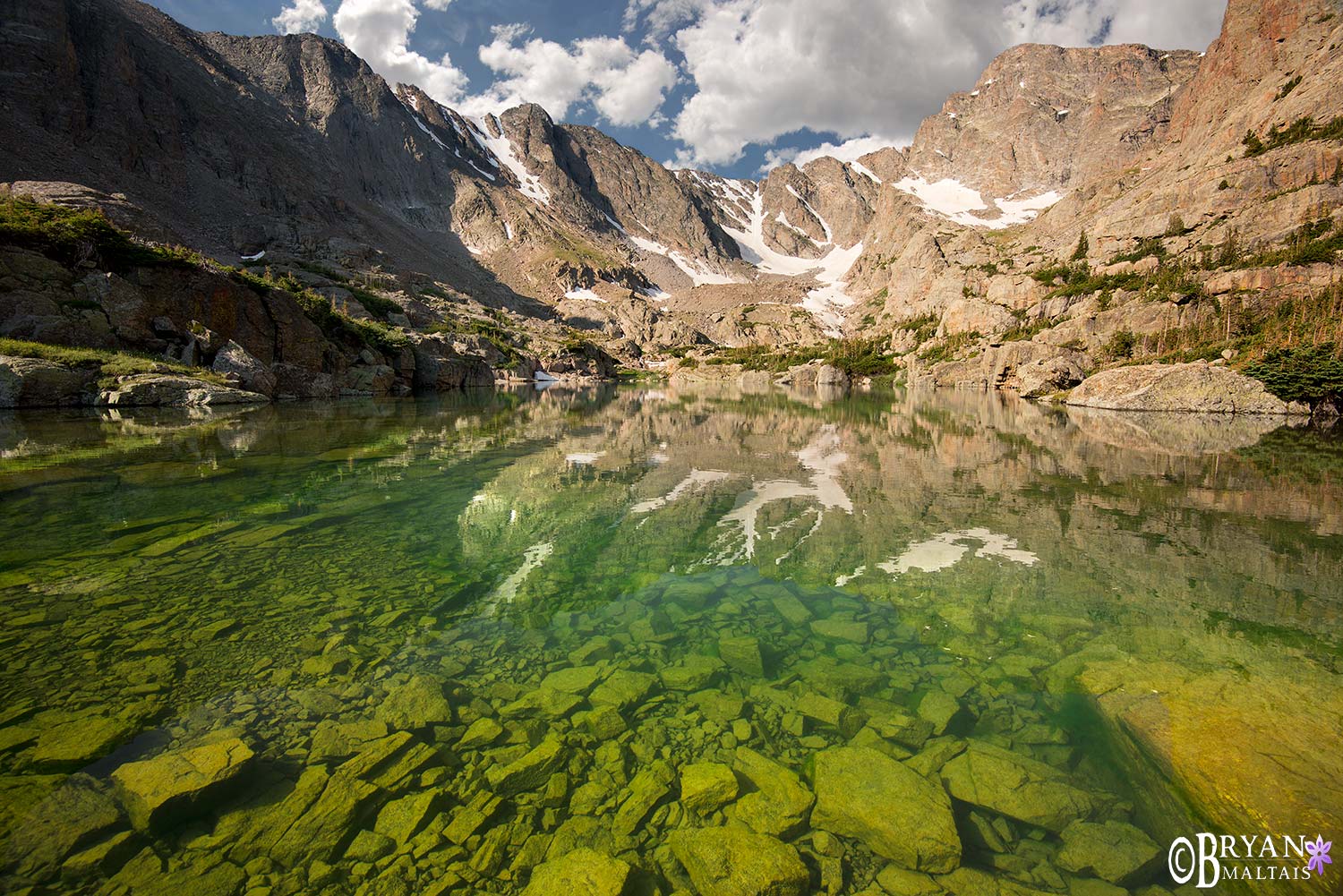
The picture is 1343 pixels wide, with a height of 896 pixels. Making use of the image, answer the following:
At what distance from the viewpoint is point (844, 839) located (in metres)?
3.59

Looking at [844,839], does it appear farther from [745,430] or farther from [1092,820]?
[745,430]

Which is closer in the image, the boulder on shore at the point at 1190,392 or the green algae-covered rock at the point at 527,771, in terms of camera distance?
the green algae-covered rock at the point at 527,771

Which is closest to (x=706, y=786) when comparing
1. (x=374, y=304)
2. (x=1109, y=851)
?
(x=1109, y=851)

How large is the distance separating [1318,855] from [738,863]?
3.46 metres

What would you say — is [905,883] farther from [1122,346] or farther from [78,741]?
[1122,346]

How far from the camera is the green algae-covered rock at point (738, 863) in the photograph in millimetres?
3193

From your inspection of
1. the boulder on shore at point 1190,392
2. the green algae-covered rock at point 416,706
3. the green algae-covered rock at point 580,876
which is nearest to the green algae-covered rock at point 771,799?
the green algae-covered rock at point 580,876

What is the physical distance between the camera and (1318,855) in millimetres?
3215

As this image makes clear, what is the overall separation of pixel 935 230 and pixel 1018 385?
493 ft

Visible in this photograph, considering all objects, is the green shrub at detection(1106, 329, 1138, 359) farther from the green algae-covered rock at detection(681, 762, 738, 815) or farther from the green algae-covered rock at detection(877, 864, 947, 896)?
the green algae-covered rock at detection(681, 762, 738, 815)

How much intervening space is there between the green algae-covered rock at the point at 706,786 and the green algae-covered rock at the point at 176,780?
3.27 m

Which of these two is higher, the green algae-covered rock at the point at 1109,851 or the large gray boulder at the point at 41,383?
the large gray boulder at the point at 41,383

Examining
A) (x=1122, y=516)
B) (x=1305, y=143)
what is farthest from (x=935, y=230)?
(x=1122, y=516)

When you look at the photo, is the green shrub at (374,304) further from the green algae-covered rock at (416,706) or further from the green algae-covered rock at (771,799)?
the green algae-covered rock at (771,799)
